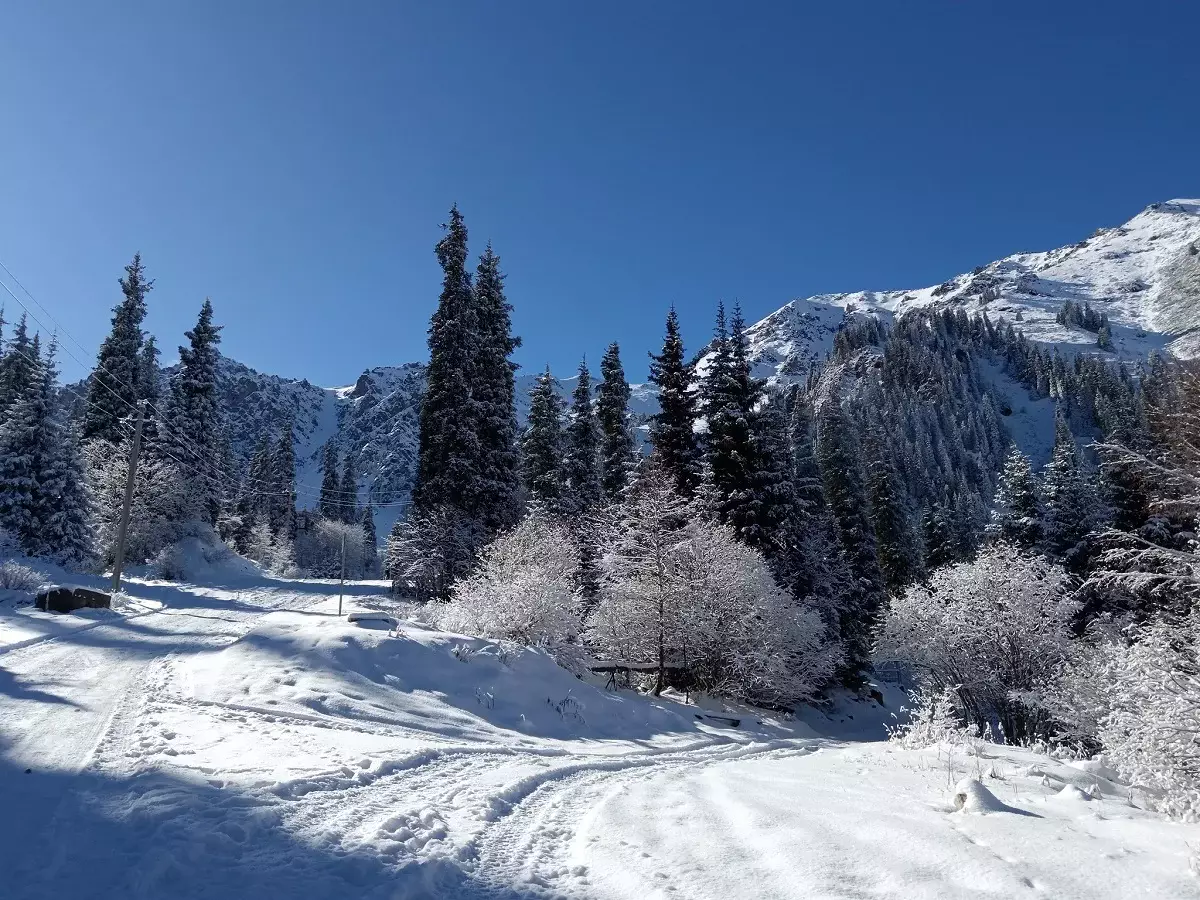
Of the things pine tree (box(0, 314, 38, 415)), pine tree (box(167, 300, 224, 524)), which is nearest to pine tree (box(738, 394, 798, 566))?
pine tree (box(167, 300, 224, 524))

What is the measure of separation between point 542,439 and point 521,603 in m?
22.2

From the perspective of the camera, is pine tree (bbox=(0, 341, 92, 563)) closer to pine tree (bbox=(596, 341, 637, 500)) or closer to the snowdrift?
the snowdrift

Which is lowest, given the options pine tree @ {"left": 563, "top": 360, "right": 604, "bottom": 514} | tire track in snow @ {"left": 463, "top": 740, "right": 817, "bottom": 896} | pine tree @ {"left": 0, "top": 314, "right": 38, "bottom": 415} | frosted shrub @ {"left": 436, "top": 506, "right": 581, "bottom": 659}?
tire track in snow @ {"left": 463, "top": 740, "right": 817, "bottom": 896}

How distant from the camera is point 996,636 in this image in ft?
79.9

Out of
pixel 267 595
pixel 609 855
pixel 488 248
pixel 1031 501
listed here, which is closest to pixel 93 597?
pixel 267 595

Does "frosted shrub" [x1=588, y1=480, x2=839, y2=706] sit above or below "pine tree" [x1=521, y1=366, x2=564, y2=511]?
below

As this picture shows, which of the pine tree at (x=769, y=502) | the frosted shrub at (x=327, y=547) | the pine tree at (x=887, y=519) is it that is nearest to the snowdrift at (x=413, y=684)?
the pine tree at (x=769, y=502)

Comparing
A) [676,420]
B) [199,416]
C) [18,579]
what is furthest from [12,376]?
[676,420]

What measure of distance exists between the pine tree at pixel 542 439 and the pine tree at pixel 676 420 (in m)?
8.29

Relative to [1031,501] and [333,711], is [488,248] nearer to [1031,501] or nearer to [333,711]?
[333,711]

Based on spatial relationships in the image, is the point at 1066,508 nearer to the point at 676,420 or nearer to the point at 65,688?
the point at 676,420

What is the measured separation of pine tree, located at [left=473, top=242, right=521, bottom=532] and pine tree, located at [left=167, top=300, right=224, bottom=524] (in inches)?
798

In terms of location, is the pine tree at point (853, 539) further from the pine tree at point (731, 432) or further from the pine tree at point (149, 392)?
the pine tree at point (149, 392)

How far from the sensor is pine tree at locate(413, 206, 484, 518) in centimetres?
3306
